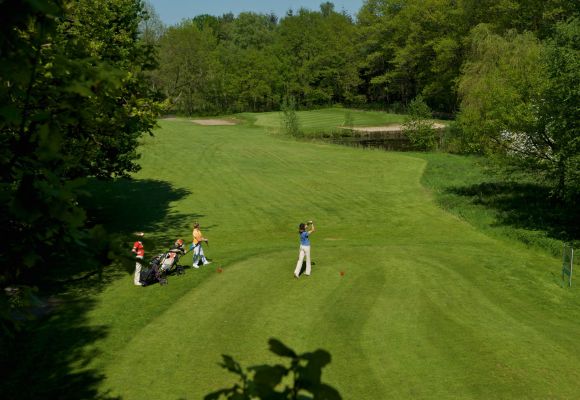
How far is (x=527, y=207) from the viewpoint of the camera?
3631 centimetres

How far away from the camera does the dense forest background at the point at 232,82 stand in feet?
17.0

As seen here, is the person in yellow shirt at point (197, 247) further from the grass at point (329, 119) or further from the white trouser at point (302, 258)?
the grass at point (329, 119)

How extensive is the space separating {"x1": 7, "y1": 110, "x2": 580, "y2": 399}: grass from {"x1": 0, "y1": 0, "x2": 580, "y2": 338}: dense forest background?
132 centimetres

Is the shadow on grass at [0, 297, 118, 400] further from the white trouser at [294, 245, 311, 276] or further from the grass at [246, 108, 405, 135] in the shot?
the grass at [246, 108, 405, 135]

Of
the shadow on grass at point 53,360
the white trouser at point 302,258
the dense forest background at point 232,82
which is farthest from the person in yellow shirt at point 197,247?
the shadow on grass at point 53,360

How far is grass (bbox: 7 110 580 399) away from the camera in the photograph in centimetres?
1311

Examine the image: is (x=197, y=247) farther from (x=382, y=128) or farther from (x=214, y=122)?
(x=214, y=122)

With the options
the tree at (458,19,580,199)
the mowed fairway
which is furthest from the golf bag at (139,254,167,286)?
the tree at (458,19,580,199)

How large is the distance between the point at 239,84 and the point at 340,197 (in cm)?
9164

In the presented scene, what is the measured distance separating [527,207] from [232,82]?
322 ft

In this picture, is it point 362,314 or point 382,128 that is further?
point 382,128

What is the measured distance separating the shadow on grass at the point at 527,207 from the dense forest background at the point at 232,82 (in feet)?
4.16

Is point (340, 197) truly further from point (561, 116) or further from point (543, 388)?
point (543, 388)

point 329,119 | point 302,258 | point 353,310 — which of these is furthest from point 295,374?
point 329,119
